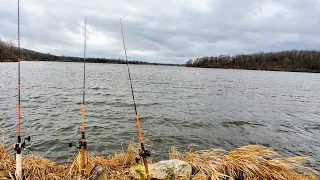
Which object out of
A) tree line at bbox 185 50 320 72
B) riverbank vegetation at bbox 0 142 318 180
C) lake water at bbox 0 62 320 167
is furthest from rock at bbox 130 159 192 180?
tree line at bbox 185 50 320 72

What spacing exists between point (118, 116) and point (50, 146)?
528 cm

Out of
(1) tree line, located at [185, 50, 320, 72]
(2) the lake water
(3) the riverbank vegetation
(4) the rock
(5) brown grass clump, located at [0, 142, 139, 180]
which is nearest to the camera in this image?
(5) brown grass clump, located at [0, 142, 139, 180]

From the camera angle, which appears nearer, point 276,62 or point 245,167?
point 245,167

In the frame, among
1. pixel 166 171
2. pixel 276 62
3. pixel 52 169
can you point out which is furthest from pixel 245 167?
pixel 276 62

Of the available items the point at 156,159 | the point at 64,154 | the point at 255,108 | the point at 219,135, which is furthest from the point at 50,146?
the point at 255,108

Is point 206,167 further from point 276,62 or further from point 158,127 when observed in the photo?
point 276,62

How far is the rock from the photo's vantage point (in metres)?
5.06

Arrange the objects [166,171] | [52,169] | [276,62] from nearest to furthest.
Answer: [52,169] → [166,171] → [276,62]

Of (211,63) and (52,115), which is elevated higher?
(211,63)

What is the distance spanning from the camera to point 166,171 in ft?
17.1

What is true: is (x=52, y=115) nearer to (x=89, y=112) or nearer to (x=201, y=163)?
(x=89, y=112)

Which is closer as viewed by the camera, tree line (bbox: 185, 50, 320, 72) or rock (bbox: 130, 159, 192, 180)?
rock (bbox: 130, 159, 192, 180)

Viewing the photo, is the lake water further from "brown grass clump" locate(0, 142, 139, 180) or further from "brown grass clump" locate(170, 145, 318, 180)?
"brown grass clump" locate(170, 145, 318, 180)

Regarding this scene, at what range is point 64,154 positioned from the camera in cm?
777
